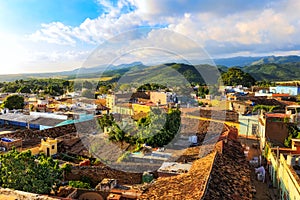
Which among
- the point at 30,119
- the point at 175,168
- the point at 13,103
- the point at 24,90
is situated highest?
the point at 24,90

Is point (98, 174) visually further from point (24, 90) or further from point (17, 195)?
point (24, 90)

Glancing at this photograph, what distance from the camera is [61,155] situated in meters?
12.0

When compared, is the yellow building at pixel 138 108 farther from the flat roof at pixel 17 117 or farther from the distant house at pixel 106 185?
the distant house at pixel 106 185

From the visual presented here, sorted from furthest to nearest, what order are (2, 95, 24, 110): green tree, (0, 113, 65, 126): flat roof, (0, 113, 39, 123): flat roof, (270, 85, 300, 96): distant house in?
(270, 85, 300, 96): distant house < (2, 95, 24, 110): green tree < (0, 113, 39, 123): flat roof < (0, 113, 65, 126): flat roof

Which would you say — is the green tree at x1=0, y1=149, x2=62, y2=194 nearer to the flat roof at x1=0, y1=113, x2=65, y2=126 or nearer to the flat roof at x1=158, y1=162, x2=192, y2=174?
the flat roof at x1=158, y1=162, x2=192, y2=174

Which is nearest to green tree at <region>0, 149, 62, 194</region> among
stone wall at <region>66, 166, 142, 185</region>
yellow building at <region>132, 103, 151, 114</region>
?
stone wall at <region>66, 166, 142, 185</region>

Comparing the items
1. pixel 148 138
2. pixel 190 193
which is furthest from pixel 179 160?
pixel 190 193

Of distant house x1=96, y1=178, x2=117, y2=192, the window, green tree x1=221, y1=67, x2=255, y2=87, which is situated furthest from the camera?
green tree x1=221, y1=67, x2=255, y2=87

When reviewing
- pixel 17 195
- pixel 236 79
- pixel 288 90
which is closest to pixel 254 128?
pixel 17 195

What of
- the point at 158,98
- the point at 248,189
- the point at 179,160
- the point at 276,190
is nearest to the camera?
the point at 248,189

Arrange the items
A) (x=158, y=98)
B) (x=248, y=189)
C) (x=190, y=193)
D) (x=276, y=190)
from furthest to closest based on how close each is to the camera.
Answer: (x=158, y=98), (x=276, y=190), (x=248, y=189), (x=190, y=193)

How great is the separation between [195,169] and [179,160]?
2.33 meters

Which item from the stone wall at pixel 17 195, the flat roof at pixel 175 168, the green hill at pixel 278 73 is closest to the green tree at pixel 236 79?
the green hill at pixel 278 73

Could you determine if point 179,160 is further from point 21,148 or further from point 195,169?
point 21,148
